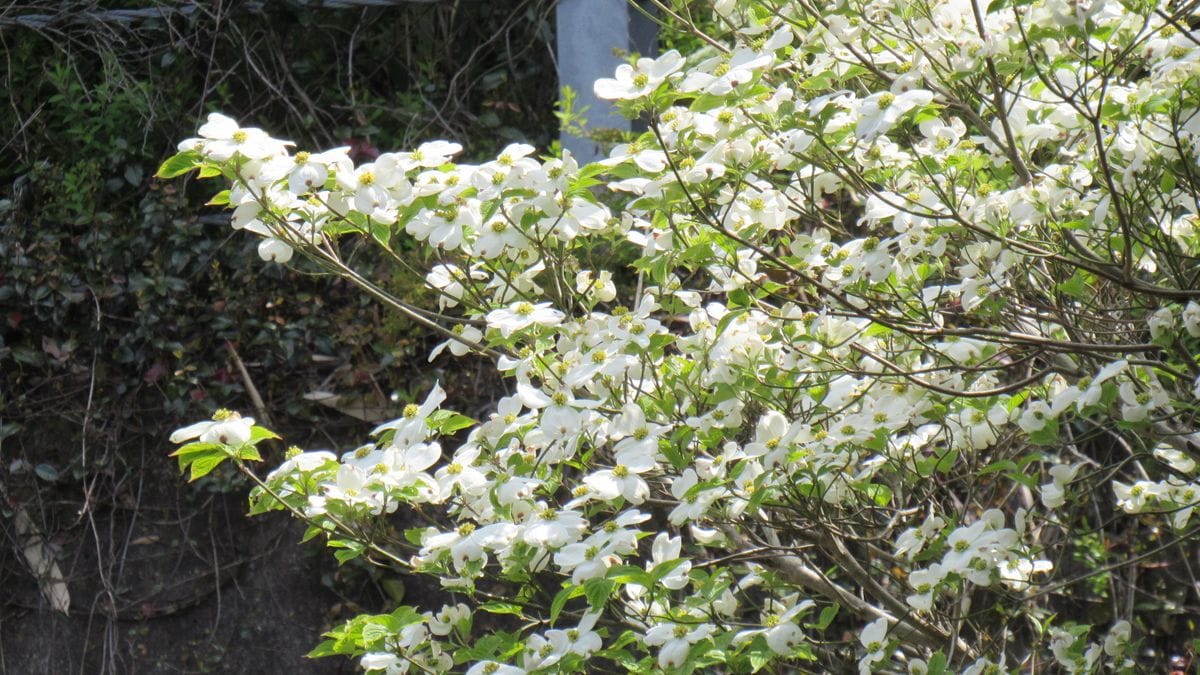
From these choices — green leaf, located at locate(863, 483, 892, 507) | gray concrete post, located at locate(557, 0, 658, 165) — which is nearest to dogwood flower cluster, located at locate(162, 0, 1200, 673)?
green leaf, located at locate(863, 483, 892, 507)

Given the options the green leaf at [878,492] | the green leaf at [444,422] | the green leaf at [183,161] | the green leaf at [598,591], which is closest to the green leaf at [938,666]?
the green leaf at [878,492]

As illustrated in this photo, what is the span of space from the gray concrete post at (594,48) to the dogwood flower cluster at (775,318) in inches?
43.4

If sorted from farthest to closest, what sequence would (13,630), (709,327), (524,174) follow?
1. (13,630)
2. (709,327)
3. (524,174)

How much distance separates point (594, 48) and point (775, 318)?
149cm

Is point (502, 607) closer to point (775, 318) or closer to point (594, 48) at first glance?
point (775, 318)

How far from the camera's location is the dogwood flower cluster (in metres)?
1.62

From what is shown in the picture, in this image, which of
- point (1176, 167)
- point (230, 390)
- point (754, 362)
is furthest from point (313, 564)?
point (1176, 167)

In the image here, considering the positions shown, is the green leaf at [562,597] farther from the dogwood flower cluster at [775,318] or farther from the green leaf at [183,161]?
the green leaf at [183,161]

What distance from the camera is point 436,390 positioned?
1.76 m

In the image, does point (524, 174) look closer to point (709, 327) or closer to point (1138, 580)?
point (709, 327)

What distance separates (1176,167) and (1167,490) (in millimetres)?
512

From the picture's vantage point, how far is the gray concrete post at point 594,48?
10.2 ft

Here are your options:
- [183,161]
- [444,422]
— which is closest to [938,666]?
[444,422]

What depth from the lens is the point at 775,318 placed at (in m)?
1.85
